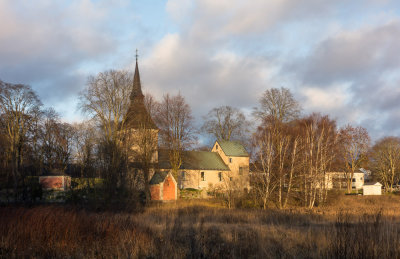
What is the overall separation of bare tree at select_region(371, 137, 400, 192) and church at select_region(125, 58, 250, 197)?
23.5 metres

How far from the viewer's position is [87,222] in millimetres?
11688

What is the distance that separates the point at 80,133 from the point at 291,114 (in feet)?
102

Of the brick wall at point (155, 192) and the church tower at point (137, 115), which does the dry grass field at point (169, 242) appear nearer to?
the church tower at point (137, 115)

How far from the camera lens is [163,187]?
137 feet

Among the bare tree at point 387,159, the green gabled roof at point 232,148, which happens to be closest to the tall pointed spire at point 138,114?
the green gabled roof at point 232,148

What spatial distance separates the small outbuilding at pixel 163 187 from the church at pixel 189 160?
0.11m

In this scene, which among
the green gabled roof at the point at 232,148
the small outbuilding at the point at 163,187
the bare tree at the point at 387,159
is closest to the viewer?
the small outbuilding at the point at 163,187

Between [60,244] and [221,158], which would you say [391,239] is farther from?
[221,158]

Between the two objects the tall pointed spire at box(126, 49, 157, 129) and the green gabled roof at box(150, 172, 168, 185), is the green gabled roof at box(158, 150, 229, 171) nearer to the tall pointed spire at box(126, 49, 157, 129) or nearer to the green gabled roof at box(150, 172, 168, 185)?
the green gabled roof at box(150, 172, 168, 185)

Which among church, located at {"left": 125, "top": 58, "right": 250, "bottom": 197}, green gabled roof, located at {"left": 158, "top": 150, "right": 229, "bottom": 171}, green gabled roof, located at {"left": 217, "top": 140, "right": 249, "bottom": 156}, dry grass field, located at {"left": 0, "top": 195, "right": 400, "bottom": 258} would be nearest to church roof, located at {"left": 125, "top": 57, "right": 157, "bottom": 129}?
church, located at {"left": 125, "top": 58, "right": 250, "bottom": 197}

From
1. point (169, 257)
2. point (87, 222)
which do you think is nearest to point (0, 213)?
point (87, 222)

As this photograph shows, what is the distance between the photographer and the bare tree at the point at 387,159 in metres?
59.4

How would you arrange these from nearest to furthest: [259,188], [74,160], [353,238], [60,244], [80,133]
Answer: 1. [353,238]
2. [60,244]
3. [259,188]
4. [74,160]
5. [80,133]

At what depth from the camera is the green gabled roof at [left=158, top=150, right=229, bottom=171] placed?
4888cm
